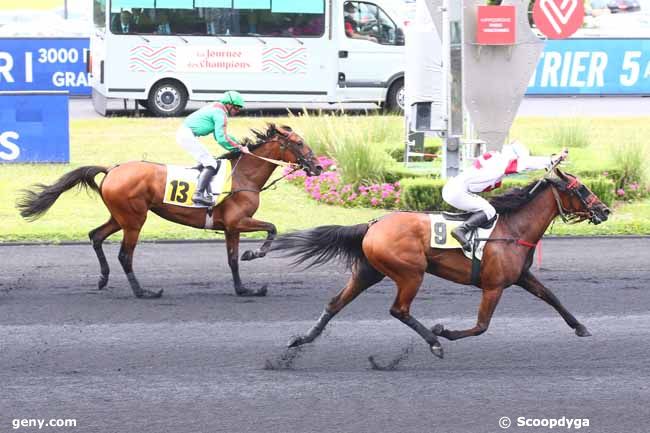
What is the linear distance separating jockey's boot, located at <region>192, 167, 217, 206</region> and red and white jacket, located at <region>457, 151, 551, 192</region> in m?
3.07

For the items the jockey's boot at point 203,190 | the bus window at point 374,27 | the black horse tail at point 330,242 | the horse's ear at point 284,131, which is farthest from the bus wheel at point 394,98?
the black horse tail at point 330,242

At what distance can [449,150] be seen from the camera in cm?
1574

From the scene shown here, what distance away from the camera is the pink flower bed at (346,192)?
1572 centimetres

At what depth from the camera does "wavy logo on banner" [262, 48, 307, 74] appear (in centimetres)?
2514

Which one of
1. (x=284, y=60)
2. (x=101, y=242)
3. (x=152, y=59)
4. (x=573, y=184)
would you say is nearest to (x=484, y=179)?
(x=573, y=184)

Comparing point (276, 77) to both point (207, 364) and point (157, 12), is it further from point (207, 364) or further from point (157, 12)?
point (207, 364)

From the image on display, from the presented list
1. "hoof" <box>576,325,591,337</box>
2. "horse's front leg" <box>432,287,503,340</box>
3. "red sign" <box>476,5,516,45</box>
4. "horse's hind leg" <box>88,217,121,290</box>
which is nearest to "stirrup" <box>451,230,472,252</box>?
"horse's front leg" <box>432,287,503,340</box>

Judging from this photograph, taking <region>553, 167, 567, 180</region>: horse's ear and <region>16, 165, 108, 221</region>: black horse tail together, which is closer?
<region>553, 167, 567, 180</region>: horse's ear

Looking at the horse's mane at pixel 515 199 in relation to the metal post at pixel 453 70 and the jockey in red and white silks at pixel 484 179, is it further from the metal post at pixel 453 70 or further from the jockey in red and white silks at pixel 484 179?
the metal post at pixel 453 70

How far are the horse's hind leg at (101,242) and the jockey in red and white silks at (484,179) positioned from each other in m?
3.92

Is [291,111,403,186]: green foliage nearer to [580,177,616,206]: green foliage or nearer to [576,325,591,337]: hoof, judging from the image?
[580,177,616,206]: green foliage

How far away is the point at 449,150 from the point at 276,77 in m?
10.1

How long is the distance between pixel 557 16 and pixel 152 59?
857cm

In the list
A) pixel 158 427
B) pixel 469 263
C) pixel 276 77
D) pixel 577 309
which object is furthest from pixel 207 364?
pixel 276 77
